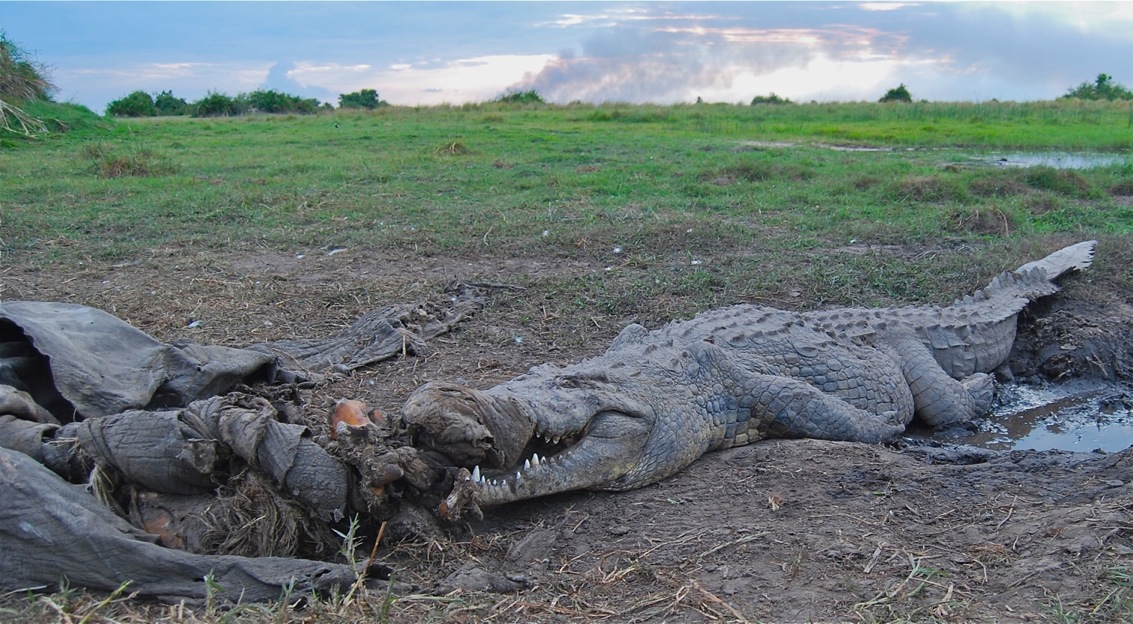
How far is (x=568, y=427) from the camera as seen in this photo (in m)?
3.30

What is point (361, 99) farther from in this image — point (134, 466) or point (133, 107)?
point (134, 466)

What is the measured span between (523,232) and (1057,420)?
4398 millimetres

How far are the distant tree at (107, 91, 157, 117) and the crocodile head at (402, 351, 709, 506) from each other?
106ft

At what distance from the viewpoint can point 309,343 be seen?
5008 millimetres

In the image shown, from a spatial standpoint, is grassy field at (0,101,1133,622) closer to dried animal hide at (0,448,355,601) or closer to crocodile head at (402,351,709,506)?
dried animal hide at (0,448,355,601)

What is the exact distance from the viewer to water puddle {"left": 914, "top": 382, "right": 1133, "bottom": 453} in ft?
14.8

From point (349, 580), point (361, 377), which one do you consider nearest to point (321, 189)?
point (361, 377)

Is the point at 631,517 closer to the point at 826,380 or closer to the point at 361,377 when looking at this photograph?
the point at 826,380

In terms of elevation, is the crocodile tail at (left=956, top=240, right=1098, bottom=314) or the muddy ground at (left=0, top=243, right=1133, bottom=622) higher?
the crocodile tail at (left=956, top=240, right=1098, bottom=314)

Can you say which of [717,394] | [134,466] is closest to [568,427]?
[717,394]

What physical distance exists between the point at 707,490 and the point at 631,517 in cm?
40

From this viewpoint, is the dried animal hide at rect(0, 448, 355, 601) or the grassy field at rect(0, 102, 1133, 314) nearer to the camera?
the dried animal hide at rect(0, 448, 355, 601)

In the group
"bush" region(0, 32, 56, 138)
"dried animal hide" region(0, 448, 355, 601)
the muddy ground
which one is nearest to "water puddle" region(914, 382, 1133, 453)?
the muddy ground

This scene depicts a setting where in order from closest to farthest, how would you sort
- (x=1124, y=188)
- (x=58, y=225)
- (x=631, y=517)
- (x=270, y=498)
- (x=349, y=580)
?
(x=349, y=580)
(x=270, y=498)
(x=631, y=517)
(x=58, y=225)
(x=1124, y=188)
